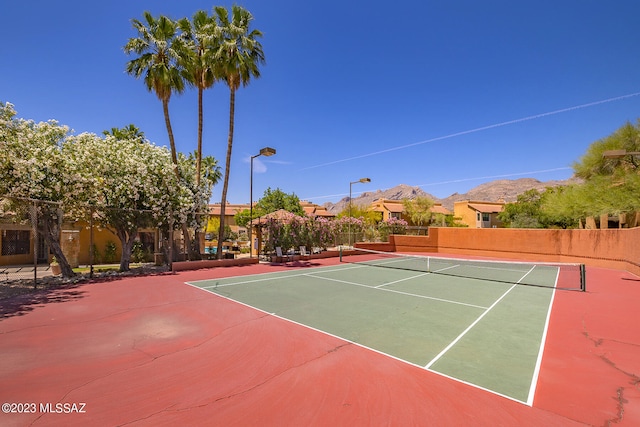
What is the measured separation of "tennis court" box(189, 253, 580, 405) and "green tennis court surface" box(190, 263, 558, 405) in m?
0.02

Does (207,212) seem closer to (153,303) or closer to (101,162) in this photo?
(101,162)

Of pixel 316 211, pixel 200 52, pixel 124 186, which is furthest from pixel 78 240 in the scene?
pixel 316 211

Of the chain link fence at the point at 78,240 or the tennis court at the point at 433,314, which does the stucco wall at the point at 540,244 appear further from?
the chain link fence at the point at 78,240

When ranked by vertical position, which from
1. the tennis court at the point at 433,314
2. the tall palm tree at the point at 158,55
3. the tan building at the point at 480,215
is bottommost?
the tennis court at the point at 433,314

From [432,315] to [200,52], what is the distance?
2077cm

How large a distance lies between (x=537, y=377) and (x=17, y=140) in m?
20.2

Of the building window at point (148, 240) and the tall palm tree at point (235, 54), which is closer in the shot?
the tall palm tree at point (235, 54)

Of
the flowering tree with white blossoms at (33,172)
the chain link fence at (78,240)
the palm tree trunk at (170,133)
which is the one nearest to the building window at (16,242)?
the chain link fence at (78,240)

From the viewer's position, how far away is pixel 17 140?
45.2 ft

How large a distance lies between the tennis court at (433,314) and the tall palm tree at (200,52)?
12.3m

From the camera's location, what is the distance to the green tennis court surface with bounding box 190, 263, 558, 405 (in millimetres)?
5758

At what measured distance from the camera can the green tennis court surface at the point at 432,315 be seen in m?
5.76

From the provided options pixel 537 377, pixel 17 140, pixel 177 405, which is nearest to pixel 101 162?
pixel 17 140

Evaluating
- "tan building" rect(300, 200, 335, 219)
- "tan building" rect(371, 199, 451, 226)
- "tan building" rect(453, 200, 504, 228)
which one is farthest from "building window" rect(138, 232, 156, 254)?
"tan building" rect(453, 200, 504, 228)
